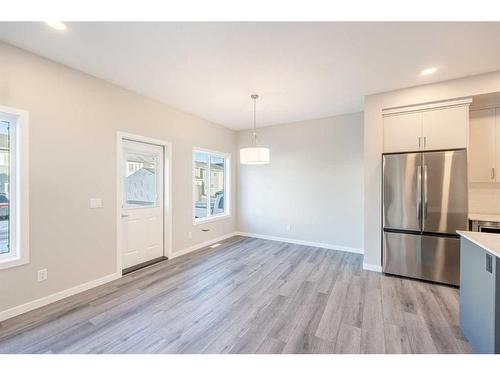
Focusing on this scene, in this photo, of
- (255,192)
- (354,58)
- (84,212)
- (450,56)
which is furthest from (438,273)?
(84,212)

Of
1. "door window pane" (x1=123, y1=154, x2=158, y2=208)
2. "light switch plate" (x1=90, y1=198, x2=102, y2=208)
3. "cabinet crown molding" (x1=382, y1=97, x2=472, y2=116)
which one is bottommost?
"light switch plate" (x1=90, y1=198, x2=102, y2=208)

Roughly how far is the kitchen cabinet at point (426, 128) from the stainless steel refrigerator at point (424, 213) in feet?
0.80

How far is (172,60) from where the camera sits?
2.51 m

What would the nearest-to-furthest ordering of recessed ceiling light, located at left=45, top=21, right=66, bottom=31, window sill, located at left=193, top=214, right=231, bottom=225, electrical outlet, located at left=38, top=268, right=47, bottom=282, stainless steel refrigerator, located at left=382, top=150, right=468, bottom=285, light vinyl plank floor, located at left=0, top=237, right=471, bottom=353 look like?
light vinyl plank floor, located at left=0, top=237, right=471, bottom=353
recessed ceiling light, located at left=45, top=21, right=66, bottom=31
electrical outlet, located at left=38, top=268, right=47, bottom=282
stainless steel refrigerator, located at left=382, top=150, right=468, bottom=285
window sill, located at left=193, top=214, right=231, bottom=225

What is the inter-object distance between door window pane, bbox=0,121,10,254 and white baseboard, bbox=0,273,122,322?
0.62m

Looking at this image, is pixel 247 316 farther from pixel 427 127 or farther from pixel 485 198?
pixel 485 198

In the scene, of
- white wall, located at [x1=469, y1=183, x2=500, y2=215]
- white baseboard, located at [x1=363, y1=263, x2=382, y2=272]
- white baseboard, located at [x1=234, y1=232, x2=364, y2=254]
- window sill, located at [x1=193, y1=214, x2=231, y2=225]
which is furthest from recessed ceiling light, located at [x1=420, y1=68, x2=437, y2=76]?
window sill, located at [x1=193, y1=214, x2=231, y2=225]

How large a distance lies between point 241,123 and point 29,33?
3696mm

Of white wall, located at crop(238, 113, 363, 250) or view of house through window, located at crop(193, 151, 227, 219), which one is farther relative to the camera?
view of house through window, located at crop(193, 151, 227, 219)

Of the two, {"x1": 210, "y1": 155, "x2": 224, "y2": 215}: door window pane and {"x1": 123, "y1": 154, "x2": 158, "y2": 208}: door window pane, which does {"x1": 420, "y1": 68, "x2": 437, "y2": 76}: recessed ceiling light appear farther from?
{"x1": 123, "y1": 154, "x2": 158, "y2": 208}: door window pane

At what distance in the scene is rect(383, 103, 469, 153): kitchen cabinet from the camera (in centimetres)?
296

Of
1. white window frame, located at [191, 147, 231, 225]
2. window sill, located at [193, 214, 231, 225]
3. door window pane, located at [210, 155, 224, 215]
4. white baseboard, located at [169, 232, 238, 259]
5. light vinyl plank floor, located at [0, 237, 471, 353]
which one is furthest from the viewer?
door window pane, located at [210, 155, 224, 215]

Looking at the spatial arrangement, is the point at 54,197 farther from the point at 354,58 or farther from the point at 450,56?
the point at 450,56

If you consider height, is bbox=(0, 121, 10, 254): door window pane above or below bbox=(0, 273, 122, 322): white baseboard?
above
